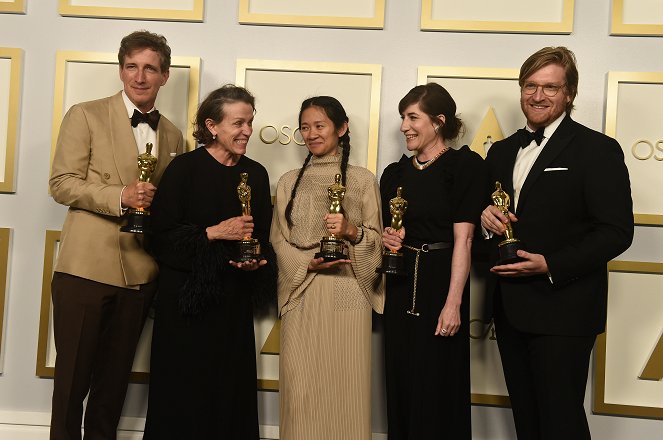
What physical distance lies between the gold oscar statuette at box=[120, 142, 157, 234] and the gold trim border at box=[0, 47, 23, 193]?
118cm

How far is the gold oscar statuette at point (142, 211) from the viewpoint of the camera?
306 cm

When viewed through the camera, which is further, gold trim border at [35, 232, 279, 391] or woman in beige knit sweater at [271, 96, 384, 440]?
gold trim border at [35, 232, 279, 391]

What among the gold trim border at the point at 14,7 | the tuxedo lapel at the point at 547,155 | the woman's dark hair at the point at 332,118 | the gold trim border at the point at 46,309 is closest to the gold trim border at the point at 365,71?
the woman's dark hair at the point at 332,118

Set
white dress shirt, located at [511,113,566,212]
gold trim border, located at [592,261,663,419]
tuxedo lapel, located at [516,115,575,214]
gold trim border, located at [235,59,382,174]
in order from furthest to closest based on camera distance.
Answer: gold trim border, located at [235,59,382,174], gold trim border, located at [592,261,663,419], white dress shirt, located at [511,113,566,212], tuxedo lapel, located at [516,115,575,214]

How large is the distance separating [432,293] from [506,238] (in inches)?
16.8

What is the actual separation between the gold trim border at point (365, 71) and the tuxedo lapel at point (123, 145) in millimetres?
829

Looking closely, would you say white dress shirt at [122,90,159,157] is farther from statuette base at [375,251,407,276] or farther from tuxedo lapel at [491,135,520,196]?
tuxedo lapel at [491,135,520,196]

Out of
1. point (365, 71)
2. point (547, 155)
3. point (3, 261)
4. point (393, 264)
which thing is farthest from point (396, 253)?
point (3, 261)

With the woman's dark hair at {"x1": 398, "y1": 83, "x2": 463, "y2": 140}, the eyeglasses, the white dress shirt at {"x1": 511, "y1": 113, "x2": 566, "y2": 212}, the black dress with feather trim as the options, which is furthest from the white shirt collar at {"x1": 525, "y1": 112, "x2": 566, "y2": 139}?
the black dress with feather trim

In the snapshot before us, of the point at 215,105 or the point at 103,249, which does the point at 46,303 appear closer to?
the point at 103,249

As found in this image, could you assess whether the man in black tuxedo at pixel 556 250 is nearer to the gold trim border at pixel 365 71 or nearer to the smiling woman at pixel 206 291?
the gold trim border at pixel 365 71

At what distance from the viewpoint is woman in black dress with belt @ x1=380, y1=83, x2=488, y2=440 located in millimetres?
2983

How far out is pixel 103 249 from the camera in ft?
10.6

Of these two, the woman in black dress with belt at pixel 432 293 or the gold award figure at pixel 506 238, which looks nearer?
the gold award figure at pixel 506 238
